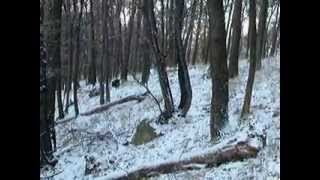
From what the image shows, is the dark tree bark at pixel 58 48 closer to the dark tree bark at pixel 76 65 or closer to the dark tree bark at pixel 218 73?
the dark tree bark at pixel 76 65

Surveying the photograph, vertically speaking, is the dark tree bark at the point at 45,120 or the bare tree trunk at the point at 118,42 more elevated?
the bare tree trunk at the point at 118,42

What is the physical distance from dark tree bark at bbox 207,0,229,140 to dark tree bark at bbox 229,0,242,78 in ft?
0.15

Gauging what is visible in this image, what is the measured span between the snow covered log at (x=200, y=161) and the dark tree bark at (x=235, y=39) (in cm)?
50

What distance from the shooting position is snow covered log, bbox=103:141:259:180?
2.70 m

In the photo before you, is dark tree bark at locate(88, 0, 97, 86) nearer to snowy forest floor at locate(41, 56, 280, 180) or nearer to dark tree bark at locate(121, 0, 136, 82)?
snowy forest floor at locate(41, 56, 280, 180)

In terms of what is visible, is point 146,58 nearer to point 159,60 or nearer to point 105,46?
point 159,60

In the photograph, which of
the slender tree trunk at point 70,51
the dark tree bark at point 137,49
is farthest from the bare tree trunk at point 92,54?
the dark tree bark at point 137,49

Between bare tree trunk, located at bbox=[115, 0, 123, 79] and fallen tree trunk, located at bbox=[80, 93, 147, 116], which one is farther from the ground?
bare tree trunk, located at bbox=[115, 0, 123, 79]

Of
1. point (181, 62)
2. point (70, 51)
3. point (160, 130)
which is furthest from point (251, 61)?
point (70, 51)

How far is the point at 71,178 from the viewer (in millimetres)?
2680

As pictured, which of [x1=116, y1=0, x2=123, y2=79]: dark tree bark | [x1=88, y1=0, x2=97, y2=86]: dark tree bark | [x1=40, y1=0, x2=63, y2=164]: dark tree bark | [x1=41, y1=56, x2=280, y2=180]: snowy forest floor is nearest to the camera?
[x1=41, y1=56, x2=280, y2=180]: snowy forest floor

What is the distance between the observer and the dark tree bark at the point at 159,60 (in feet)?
10.2

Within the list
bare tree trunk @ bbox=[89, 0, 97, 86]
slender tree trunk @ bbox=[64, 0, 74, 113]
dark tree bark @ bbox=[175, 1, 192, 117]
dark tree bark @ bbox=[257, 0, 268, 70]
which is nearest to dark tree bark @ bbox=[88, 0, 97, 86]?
bare tree trunk @ bbox=[89, 0, 97, 86]
